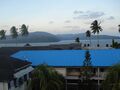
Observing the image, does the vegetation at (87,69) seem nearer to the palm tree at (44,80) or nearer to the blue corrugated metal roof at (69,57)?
the blue corrugated metal roof at (69,57)

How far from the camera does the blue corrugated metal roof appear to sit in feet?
118

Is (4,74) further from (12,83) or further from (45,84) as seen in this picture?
(45,84)

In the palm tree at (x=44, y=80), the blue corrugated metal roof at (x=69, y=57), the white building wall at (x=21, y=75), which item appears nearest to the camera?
the white building wall at (x=21, y=75)

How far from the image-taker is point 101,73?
117 feet

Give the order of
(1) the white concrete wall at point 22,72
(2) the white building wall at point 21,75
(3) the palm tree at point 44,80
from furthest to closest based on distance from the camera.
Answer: (3) the palm tree at point 44,80 < (1) the white concrete wall at point 22,72 < (2) the white building wall at point 21,75

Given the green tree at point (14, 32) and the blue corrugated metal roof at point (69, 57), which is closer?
the blue corrugated metal roof at point (69, 57)

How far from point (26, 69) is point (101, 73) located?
39.3ft

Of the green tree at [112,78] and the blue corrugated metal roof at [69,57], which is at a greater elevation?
the blue corrugated metal roof at [69,57]

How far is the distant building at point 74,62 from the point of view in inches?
1399

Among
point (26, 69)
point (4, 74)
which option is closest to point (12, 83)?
point (4, 74)

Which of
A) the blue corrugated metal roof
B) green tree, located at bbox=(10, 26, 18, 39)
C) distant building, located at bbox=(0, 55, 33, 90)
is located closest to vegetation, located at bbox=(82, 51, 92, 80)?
the blue corrugated metal roof

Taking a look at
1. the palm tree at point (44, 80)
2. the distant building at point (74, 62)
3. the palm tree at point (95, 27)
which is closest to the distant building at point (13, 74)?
the palm tree at point (44, 80)

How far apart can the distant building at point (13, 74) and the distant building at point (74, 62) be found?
23.3 feet

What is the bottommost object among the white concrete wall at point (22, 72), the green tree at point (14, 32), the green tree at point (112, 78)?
the green tree at point (112, 78)
